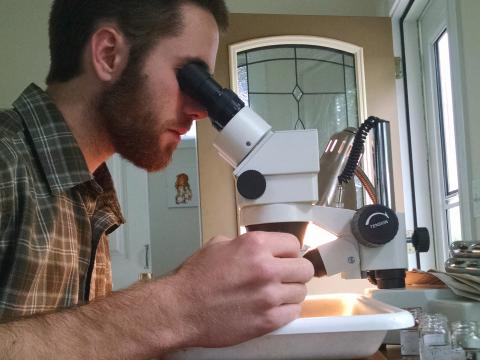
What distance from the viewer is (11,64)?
254 cm

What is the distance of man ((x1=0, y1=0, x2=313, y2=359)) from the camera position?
22.7 inches

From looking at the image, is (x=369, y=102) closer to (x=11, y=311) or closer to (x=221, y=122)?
(x=221, y=122)

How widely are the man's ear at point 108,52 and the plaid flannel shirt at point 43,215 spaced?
12 centimetres

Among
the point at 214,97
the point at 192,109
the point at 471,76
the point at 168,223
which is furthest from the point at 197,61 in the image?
the point at 168,223

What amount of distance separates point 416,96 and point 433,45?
250 millimetres

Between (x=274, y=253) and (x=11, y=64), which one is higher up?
(x=11, y=64)

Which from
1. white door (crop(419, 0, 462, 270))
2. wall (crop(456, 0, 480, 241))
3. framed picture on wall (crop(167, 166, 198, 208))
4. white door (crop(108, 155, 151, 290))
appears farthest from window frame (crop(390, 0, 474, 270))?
framed picture on wall (crop(167, 166, 198, 208))

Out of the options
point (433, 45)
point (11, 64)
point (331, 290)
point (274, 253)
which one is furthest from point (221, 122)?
point (11, 64)

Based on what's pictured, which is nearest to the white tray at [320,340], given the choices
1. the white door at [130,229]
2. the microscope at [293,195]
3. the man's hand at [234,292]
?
the man's hand at [234,292]

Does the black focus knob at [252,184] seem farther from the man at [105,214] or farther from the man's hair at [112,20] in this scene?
the man's hair at [112,20]

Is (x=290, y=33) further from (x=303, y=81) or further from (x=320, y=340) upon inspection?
(x=320, y=340)

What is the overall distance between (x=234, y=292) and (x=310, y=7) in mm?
2453

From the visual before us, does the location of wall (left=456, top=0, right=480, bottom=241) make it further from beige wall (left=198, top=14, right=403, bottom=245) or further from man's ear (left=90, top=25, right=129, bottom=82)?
man's ear (left=90, top=25, right=129, bottom=82)

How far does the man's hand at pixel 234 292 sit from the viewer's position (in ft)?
1.89
